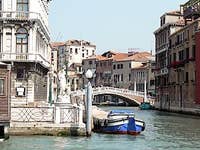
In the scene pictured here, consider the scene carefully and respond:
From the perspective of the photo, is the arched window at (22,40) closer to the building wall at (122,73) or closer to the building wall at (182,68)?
the building wall at (182,68)

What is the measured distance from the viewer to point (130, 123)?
21688mm

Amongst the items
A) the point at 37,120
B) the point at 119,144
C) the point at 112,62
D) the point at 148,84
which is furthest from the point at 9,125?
the point at 112,62

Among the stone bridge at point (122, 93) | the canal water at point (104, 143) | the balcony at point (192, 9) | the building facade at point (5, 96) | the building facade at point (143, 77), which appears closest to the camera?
the canal water at point (104, 143)

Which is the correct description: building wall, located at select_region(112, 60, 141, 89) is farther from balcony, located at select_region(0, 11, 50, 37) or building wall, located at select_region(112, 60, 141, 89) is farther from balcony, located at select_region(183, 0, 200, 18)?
balcony, located at select_region(0, 11, 50, 37)

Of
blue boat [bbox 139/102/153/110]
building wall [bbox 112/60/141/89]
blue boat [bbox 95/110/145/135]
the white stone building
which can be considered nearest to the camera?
blue boat [bbox 95/110/145/135]

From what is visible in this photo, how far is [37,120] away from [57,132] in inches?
30.3

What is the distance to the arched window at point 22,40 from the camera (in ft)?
92.9

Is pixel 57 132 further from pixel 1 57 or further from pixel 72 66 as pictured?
pixel 72 66

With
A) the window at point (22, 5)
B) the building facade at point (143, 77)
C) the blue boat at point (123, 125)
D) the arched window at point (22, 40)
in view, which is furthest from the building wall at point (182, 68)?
the building facade at point (143, 77)

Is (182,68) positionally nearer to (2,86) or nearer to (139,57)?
(2,86)

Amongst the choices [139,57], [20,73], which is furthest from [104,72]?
[20,73]

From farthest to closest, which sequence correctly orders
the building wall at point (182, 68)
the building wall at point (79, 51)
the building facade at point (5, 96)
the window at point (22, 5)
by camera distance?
the building wall at point (79, 51), the building wall at point (182, 68), the window at point (22, 5), the building facade at point (5, 96)

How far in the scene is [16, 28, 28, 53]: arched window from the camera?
1115 inches

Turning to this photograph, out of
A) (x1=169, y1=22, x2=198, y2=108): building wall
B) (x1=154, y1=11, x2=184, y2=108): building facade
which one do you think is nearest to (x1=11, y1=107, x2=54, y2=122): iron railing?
(x1=169, y1=22, x2=198, y2=108): building wall
